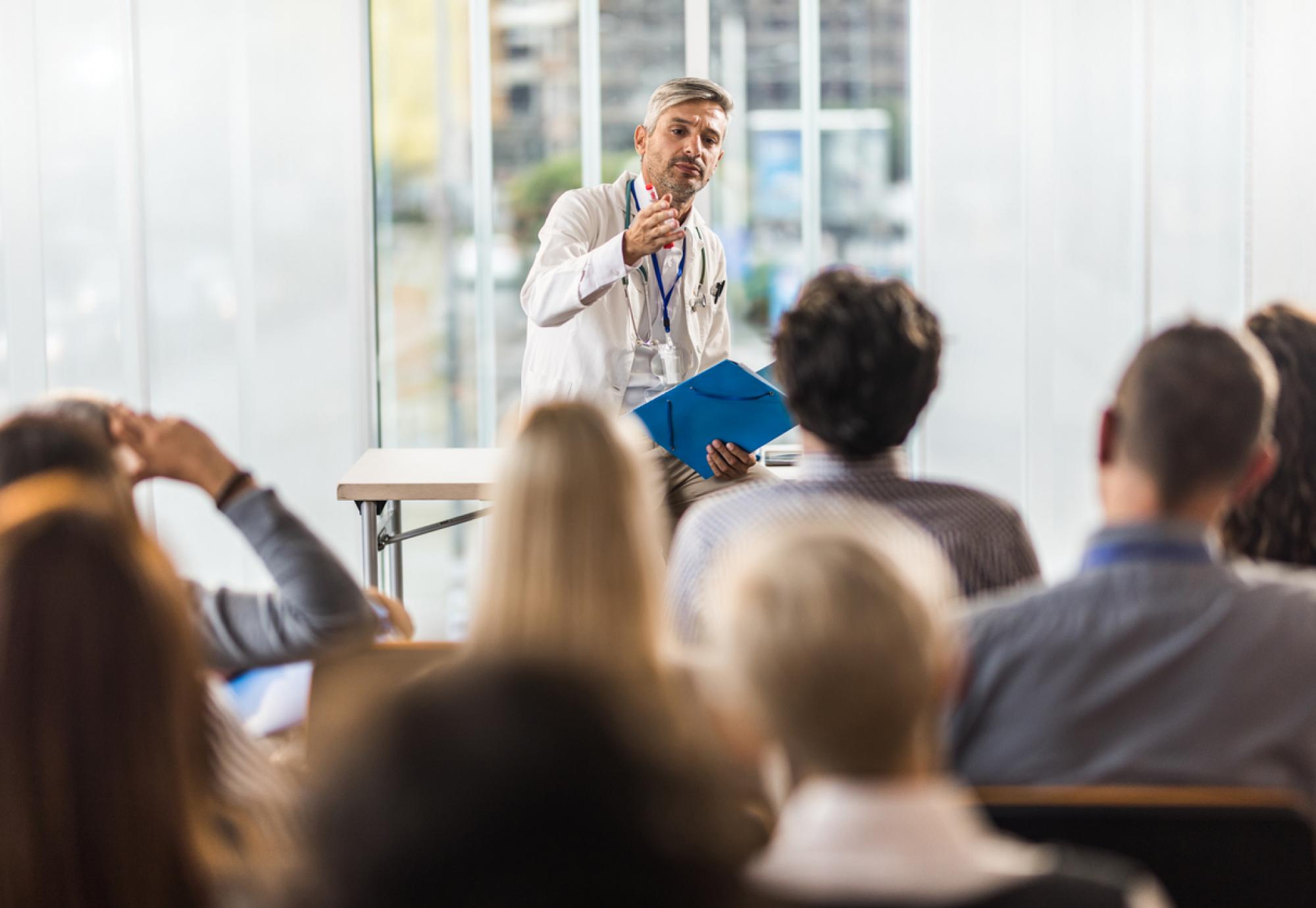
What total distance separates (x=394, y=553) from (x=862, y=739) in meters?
3.18

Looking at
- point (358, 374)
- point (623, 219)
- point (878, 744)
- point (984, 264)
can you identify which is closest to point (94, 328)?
point (358, 374)

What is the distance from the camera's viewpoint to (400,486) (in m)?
3.38

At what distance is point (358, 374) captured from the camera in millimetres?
4887

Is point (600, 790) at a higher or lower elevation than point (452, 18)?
lower

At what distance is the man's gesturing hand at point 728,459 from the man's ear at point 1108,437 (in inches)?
67.6

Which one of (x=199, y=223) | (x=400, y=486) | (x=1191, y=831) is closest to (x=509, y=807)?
(x=1191, y=831)

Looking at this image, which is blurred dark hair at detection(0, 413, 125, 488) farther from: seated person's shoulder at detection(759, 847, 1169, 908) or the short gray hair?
the short gray hair

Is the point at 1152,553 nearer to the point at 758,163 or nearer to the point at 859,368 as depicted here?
the point at 859,368

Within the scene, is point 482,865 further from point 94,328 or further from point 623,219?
point 94,328

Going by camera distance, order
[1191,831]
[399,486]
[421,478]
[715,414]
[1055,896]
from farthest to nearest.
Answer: [421,478] → [399,486] → [715,414] → [1191,831] → [1055,896]

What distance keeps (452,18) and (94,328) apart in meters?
1.77

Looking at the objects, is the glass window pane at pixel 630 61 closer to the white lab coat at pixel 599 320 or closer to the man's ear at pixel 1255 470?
the white lab coat at pixel 599 320

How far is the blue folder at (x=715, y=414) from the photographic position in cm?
302

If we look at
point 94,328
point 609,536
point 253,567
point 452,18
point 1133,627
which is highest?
point 452,18
